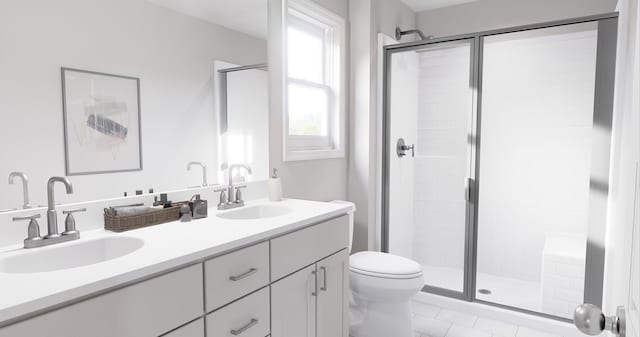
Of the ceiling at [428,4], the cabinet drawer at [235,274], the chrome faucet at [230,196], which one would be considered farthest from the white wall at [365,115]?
the cabinet drawer at [235,274]

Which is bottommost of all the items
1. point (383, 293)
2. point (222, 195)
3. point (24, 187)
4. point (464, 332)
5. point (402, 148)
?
point (464, 332)

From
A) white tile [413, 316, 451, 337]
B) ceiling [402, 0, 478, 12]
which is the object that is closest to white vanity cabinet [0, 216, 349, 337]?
white tile [413, 316, 451, 337]

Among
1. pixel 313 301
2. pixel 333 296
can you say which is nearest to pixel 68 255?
pixel 313 301

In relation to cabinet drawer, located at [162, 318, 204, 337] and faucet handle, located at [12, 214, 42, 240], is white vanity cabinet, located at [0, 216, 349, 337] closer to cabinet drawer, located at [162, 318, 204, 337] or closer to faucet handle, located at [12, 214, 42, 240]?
cabinet drawer, located at [162, 318, 204, 337]

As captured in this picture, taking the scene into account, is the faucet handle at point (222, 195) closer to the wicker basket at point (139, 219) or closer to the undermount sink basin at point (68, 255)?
the wicker basket at point (139, 219)

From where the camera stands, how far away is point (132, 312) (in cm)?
104

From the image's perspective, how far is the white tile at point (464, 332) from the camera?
2492 mm

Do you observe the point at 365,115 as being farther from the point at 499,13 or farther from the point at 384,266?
the point at 499,13

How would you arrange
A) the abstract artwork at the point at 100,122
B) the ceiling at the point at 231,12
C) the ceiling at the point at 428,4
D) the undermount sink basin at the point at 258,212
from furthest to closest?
the ceiling at the point at 428,4
the undermount sink basin at the point at 258,212
the ceiling at the point at 231,12
the abstract artwork at the point at 100,122

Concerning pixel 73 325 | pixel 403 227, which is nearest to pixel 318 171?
pixel 403 227

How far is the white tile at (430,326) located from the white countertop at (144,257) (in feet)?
4.06

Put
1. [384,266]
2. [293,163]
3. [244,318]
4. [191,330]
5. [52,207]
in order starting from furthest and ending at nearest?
[293,163], [384,266], [244,318], [52,207], [191,330]

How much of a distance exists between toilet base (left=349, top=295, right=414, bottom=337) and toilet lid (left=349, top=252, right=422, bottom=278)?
216 mm

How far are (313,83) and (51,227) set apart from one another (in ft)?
5.84
